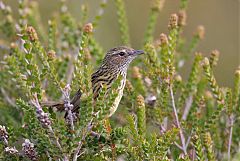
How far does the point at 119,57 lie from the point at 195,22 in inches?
276

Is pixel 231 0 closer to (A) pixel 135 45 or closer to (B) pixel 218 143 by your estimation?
(A) pixel 135 45

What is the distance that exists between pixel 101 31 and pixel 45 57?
6.88 m

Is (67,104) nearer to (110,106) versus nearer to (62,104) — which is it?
(110,106)

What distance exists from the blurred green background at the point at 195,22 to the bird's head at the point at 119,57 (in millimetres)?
4878

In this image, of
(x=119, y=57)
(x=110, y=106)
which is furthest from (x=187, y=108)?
(x=110, y=106)

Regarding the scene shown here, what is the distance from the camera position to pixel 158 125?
4.27 metres

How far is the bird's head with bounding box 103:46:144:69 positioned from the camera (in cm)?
488

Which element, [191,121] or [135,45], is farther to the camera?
[135,45]

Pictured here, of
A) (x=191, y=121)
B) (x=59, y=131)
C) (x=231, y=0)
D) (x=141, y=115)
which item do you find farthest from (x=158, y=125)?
(x=231, y=0)

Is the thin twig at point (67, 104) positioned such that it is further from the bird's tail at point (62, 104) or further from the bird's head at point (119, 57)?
the bird's head at point (119, 57)

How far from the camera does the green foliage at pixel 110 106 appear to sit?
340 centimetres

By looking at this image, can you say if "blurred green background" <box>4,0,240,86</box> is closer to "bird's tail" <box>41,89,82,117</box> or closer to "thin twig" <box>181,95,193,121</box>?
"thin twig" <box>181,95,193,121</box>

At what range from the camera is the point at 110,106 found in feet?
11.0

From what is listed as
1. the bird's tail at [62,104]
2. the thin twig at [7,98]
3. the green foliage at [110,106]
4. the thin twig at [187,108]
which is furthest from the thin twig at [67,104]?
the thin twig at [7,98]
